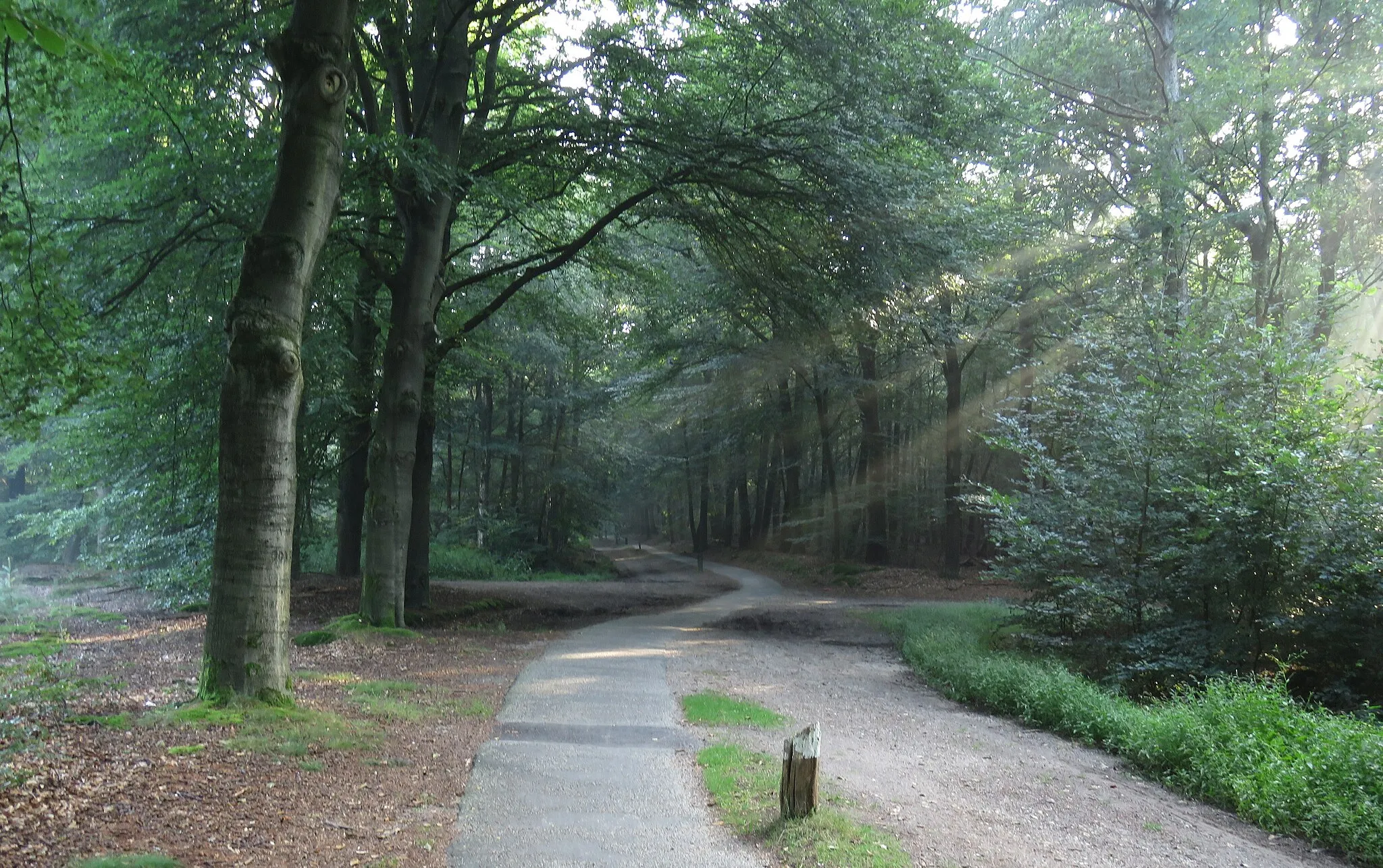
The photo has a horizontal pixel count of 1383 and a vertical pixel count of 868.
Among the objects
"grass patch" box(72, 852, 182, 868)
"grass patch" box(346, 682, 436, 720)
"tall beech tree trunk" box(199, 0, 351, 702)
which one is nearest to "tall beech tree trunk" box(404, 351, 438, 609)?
"grass patch" box(346, 682, 436, 720)

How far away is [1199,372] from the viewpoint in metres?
11.7

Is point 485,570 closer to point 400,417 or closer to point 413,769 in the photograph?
point 400,417

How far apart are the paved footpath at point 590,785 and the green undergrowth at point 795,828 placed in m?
0.17

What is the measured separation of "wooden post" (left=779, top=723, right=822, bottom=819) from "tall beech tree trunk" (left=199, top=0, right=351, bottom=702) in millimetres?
4218

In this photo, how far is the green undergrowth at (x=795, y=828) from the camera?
4.80 m

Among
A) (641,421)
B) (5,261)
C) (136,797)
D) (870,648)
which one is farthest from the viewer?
(641,421)

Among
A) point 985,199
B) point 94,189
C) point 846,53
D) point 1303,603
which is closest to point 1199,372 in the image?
point 1303,603

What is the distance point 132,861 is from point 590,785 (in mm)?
2784

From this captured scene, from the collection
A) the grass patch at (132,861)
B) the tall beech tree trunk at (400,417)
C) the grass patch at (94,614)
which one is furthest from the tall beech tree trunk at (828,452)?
the grass patch at (132,861)

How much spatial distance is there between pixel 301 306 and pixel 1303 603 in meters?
11.3

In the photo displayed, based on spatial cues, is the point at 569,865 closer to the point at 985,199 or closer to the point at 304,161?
the point at 304,161

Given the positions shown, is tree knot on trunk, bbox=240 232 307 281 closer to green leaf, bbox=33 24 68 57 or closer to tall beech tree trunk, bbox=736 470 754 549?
green leaf, bbox=33 24 68 57

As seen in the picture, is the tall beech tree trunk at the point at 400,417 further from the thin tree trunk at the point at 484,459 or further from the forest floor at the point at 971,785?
the thin tree trunk at the point at 484,459

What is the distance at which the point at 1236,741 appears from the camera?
7.21 metres
